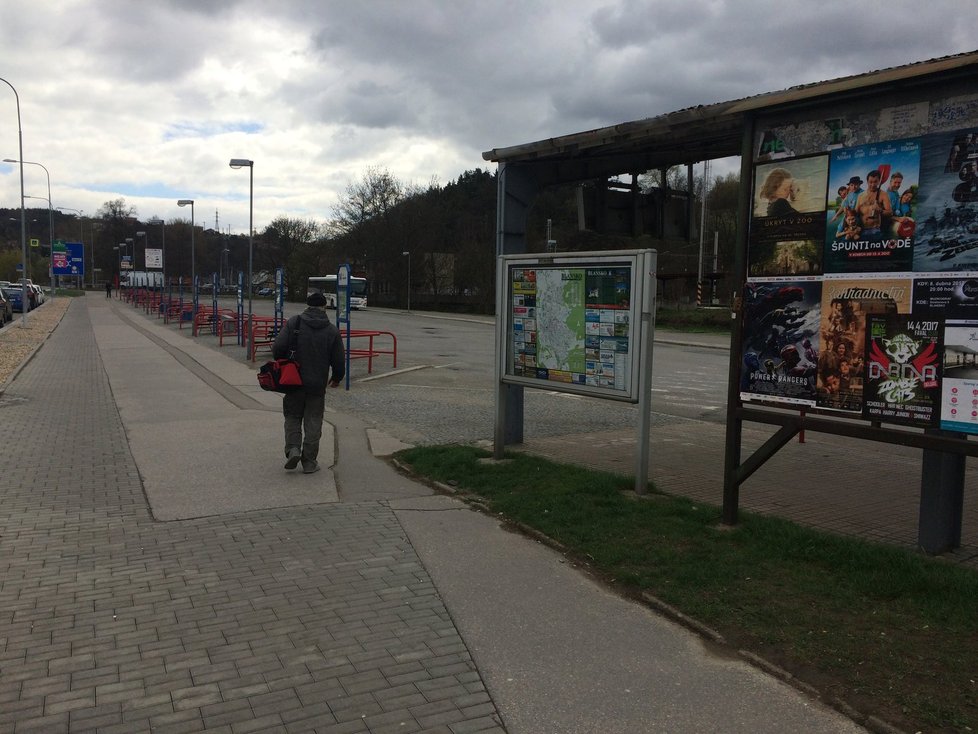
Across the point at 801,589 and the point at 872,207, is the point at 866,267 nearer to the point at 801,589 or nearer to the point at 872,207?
the point at 872,207

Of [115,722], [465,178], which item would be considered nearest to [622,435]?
[115,722]

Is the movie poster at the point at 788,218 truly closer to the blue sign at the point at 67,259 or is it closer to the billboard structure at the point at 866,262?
the billboard structure at the point at 866,262

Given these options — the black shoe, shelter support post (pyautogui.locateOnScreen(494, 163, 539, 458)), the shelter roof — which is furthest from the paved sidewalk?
the shelter roof

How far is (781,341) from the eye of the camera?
5.21 meters

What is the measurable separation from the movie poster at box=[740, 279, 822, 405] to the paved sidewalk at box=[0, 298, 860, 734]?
6.01 ft

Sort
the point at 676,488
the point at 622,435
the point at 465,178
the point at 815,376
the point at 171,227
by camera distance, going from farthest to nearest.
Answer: the point at 171,227, the point at 465,178, the point at 622,435, the point at 676,488, the point at 815,376

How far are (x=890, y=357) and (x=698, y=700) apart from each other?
2461 millimetres

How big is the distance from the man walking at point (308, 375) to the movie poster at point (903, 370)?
15.4 ft

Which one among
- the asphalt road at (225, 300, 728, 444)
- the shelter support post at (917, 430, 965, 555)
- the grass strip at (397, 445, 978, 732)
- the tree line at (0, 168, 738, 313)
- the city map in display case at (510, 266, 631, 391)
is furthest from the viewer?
the tree line at (0, 168, 738, 313)

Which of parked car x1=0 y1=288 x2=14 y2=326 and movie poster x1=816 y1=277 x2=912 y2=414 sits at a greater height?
movie poster x1=816 y1=277 x2=912 y2=414

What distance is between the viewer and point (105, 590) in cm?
454

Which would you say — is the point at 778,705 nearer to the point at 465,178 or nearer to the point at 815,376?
the point at 815,376

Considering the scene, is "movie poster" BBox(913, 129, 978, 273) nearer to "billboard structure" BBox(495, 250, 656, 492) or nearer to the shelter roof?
the shelter roof

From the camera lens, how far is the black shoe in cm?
761
